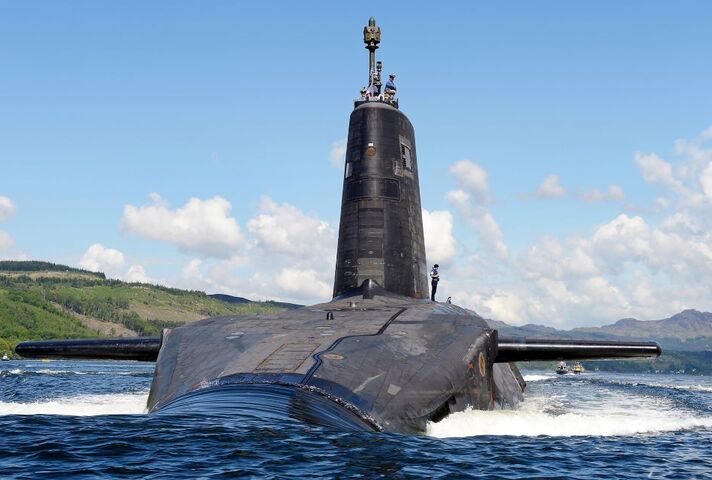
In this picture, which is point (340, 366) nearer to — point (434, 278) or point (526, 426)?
point (526, 426)

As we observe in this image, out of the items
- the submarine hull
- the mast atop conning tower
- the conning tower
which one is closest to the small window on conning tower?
the conning tower

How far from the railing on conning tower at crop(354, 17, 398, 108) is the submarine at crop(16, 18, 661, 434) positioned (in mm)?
46

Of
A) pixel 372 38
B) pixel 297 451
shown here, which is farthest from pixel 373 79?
pixel 297 451

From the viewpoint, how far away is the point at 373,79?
94.3 ft

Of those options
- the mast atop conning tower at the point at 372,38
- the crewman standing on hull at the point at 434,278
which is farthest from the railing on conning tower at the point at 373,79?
the crewman standing on hull at the point at 434,278

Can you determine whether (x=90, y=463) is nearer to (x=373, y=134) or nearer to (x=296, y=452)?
(x=296, y=452)

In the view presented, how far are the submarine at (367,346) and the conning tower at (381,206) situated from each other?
1.5 inches

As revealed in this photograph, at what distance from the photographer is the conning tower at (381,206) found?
85.5 ft

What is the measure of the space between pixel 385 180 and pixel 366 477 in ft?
60.9

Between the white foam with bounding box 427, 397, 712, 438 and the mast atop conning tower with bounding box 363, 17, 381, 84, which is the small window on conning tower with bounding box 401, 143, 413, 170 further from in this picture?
the white foam with bounding box 427, 397, 712, 438

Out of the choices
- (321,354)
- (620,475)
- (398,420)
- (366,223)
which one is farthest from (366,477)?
(366,223)

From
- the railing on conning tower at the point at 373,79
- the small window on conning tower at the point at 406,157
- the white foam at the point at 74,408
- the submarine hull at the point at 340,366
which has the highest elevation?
the railing on conning tower at the point at 373,79

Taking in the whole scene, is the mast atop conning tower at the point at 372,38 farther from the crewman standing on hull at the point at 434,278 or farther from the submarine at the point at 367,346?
the crewman standing on hull at the point at 434,278

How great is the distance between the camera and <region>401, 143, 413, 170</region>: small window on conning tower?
2767 cm
